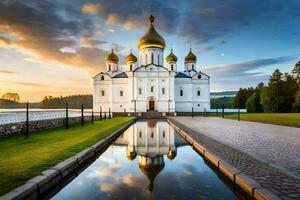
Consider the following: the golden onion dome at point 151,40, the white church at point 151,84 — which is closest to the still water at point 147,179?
the white church at point 151,84

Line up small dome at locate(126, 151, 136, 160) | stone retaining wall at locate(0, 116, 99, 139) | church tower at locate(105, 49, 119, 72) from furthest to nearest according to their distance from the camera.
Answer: church tower at locate(105, 49, 119, 72) → stone retaining wall at locate(0, 116, 99, 139) → small dome at locate(126, 151, 136, 160)

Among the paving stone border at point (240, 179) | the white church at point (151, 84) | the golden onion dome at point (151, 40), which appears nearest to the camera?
the paving stone border at point (240, 179)

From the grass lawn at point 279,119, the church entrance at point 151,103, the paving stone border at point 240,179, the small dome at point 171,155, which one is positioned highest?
the church entrance at point 151,103

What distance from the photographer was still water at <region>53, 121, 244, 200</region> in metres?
4.87

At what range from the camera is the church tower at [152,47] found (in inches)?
1893

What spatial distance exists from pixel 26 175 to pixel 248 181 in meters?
4.40

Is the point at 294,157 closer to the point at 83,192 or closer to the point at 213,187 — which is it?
the point at 213,187

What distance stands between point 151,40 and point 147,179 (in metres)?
44.0

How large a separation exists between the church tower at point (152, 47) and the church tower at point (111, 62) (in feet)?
31.9

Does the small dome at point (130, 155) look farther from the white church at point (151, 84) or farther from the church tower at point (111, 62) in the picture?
the church tower at point (111, 62)

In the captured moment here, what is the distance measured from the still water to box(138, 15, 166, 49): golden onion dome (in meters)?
41.1

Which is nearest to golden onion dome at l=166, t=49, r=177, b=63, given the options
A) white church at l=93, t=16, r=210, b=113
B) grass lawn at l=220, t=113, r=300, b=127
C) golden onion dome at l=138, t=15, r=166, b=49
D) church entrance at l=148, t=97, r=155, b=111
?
white church at l=93, t=16, r=210, b=113

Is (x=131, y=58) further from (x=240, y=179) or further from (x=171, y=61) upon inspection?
(x=240, y=179)

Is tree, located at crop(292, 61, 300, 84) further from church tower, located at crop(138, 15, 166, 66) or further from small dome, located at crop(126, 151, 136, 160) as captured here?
small dome, located at crop(126, 151, 136, 160)
